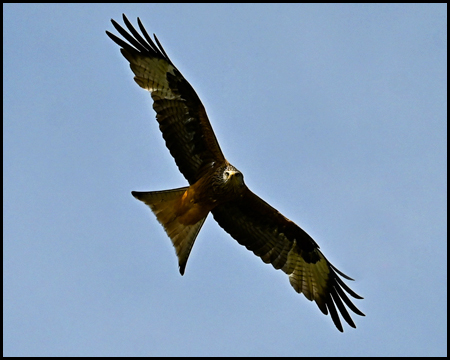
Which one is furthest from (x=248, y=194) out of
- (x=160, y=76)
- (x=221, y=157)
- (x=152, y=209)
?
(x=160, y=76)

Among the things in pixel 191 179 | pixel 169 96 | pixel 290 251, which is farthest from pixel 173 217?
pixel 290 251

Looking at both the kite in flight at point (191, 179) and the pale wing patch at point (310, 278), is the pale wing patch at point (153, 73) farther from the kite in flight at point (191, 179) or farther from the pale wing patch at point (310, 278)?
the pale wing patch at point (310, 278)

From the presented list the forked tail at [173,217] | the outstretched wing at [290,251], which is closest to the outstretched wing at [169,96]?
the forked tail at [173,217]

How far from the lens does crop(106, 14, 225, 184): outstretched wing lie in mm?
11844

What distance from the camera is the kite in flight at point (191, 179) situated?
11.8 metres

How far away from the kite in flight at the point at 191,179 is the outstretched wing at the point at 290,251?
2 cm

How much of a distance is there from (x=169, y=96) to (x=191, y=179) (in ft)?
4.30

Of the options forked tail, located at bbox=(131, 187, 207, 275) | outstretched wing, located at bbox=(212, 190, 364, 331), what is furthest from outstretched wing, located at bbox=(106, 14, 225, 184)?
outstretched wing, located at bbox=(212, 190, 364, 331)

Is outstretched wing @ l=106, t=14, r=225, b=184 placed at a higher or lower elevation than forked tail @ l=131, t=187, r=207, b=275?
higher

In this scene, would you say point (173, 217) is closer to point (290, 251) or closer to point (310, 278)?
point (290, 251)

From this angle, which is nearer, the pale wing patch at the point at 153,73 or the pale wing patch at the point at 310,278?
the pale wing patch at the point at 153,73

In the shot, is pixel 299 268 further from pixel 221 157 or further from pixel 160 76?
pixel 160 76

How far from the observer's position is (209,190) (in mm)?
11828

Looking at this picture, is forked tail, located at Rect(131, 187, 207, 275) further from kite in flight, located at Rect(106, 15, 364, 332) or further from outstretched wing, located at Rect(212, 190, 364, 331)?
outstretched wing, located at Rect(212, 190, 364, 331)
